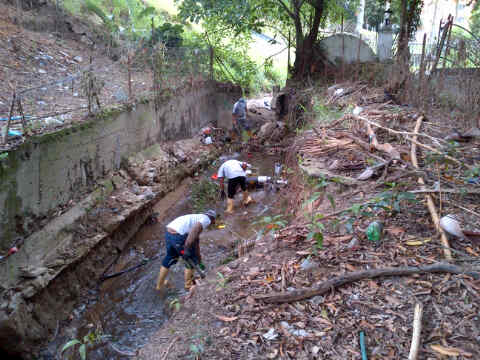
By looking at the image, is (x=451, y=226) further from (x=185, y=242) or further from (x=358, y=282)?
(x=185, y=242)

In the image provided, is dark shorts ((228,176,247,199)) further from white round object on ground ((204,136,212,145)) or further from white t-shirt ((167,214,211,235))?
white round object on ground ((204,136,212,145))

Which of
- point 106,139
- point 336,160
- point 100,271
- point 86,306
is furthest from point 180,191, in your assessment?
point 336,160

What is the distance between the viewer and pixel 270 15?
1392 cm

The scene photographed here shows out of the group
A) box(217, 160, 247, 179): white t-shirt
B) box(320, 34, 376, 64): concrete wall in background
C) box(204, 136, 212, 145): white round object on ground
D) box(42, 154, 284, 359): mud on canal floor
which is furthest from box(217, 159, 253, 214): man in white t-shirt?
box(320, 34, 376, 64): concrete wall in background

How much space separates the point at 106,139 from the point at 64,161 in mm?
1379

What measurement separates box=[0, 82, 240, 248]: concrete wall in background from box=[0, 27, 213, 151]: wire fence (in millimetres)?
224

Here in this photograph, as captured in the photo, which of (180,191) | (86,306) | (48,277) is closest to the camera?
(48,277)

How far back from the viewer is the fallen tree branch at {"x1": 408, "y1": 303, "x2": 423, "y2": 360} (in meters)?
2.48

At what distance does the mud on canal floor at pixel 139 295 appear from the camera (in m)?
4.64

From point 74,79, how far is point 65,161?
2.33 m

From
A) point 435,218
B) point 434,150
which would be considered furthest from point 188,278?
point 434,150

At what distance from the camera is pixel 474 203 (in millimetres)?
3717

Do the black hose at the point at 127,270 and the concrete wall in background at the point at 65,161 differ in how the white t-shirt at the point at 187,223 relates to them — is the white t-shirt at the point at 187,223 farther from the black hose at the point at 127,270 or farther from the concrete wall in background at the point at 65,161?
the concrete wall in background at the point at 65,161

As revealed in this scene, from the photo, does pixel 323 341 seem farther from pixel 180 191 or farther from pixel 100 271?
pixel 180 191
